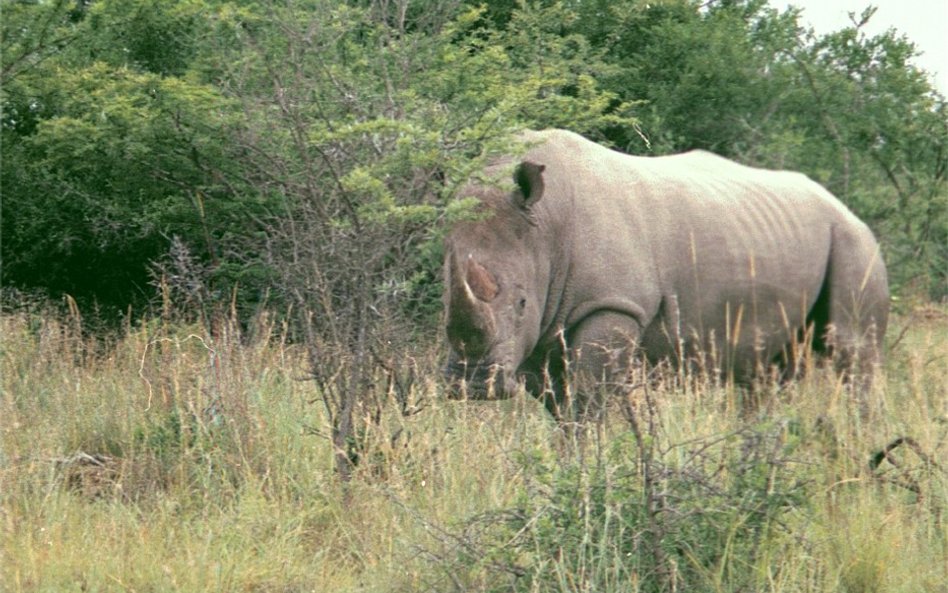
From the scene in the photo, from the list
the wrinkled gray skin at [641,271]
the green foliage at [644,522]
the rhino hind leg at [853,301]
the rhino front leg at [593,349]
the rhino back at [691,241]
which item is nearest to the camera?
the green foliage at [644,522]

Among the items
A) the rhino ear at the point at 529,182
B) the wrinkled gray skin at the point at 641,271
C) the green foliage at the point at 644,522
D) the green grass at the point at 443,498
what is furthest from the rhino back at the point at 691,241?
the green foliage at the point at 644,522

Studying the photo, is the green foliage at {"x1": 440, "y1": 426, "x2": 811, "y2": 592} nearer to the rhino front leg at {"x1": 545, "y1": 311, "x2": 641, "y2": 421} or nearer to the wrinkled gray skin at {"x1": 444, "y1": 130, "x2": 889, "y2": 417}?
the wrinkled gray skin at {"x1": 444, "y1": 130, "x2": 889, "y2": 417}

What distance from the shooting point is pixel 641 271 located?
661cm

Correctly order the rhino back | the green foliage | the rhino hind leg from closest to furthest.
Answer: the green foliage < the rhino back < the rhino hind leg

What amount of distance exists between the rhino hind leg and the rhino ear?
7.51ft

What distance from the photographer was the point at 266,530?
16.2 feet

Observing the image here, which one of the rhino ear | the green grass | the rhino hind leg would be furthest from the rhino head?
the rhino hind leg

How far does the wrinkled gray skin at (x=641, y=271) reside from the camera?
6.11 metres

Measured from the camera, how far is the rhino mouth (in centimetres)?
590

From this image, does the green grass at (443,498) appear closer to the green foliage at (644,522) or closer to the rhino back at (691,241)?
the green foliage at (644,522)

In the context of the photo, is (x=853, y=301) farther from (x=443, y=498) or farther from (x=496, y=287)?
(x=443, y=498)

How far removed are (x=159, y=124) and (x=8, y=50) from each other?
0.87m

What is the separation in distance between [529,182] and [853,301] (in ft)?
8.12

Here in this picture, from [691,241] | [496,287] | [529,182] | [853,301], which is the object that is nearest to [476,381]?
[496,287]
